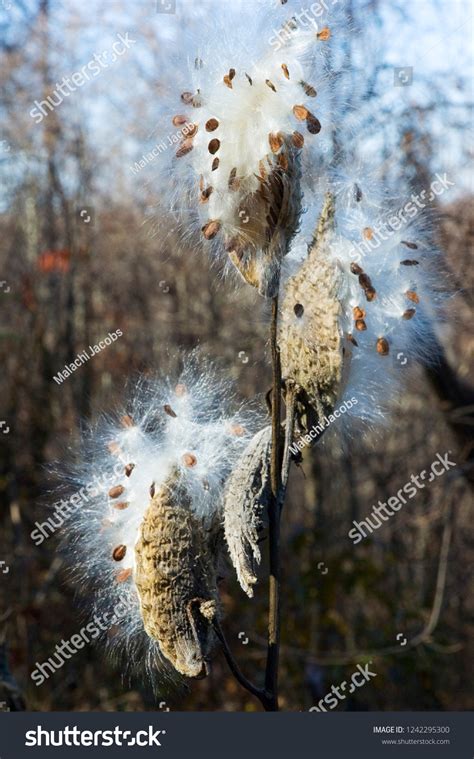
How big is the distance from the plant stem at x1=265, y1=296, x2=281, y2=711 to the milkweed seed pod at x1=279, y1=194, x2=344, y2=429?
1.8 inches

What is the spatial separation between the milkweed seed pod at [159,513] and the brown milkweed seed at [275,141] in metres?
0.46

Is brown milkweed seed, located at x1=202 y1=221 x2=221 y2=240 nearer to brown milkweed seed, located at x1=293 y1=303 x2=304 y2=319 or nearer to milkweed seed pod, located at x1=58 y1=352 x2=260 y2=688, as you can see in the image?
brown milkweed seed, located at x1=293 y1=303 x2=304 y2=319

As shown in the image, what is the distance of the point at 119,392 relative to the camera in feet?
15.4

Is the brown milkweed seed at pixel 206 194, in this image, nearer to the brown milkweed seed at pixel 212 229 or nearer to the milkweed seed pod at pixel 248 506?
the brown milkweed seed at pixel 212 229

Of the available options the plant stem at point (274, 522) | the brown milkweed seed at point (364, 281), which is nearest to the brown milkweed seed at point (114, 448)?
the plant stem at point (274, 522)

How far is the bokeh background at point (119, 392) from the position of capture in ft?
16.1

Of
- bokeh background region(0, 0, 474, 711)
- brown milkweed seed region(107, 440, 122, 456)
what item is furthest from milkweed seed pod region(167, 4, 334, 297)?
bokeh background region(0, 0, 474, 711)

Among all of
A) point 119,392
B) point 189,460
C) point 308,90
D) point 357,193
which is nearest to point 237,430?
point 189,460

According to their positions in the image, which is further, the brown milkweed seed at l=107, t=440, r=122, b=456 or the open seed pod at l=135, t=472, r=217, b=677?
the brown milkweed seed at l=107, t=440, r=122, b=456

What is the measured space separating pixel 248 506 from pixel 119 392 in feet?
11.1

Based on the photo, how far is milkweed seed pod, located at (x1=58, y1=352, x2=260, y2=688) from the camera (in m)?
1.35

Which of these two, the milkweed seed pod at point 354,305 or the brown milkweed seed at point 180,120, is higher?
the brown milkweed seed at point 180,120

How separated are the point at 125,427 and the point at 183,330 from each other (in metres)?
4.29

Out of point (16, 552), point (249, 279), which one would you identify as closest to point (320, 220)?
point (249, 279)
